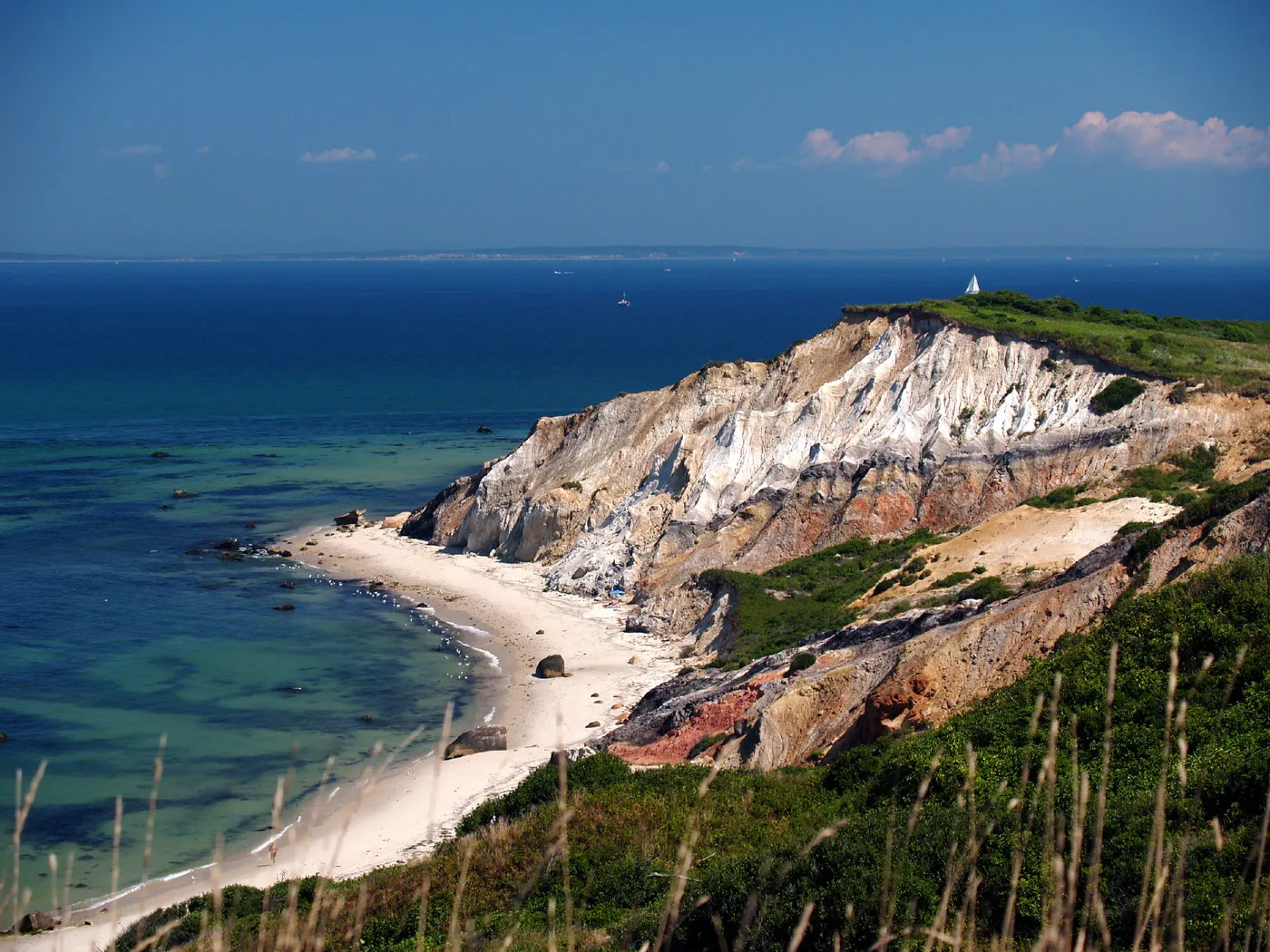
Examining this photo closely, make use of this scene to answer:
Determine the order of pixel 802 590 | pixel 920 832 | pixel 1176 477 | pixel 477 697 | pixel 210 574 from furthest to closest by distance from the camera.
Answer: pixel 210 574
pixel 802 590
pixel 1176 477
pixel 477 697
pixel 920 832

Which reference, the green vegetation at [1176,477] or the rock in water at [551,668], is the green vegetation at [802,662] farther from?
the green vegetation at [1176,477]

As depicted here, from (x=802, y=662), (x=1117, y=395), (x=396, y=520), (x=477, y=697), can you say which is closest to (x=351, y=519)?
(x=396, y=520)

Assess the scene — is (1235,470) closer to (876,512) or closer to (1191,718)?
(876,512)

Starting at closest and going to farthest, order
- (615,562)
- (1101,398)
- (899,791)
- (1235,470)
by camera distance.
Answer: (899,791)
(1235,470)
(1101,398)
(615,562)

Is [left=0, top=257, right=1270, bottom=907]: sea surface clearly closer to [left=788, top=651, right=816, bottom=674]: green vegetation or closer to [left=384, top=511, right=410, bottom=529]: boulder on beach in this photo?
[left=384, top=511, right=410, bottom=529]: boulder on beach

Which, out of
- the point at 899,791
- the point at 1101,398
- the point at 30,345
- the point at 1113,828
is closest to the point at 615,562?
the point at 1101,398

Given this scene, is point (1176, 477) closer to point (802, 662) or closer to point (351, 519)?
point (802, 662)
